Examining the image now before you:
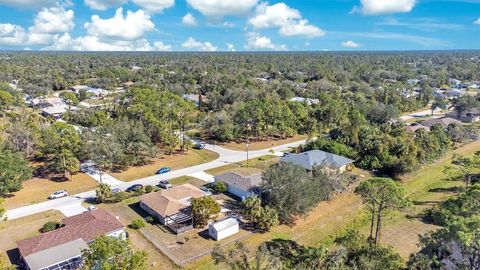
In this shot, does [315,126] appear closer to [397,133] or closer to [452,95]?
[397,133]

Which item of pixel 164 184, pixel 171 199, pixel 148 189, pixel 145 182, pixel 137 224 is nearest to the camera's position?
pixel 137 224

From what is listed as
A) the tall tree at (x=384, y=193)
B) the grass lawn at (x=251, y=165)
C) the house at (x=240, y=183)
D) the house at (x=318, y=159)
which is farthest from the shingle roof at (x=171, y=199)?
the tall tree at (x=384, y=193)

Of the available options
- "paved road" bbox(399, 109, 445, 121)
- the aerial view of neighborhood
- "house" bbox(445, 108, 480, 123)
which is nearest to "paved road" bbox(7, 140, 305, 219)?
the aerial view of neighborhood

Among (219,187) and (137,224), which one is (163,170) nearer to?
(219,187)

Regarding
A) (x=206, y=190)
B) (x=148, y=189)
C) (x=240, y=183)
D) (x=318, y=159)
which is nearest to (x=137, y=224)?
(x=148, y=189)

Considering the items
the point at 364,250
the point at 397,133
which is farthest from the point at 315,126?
the point at 364,250
